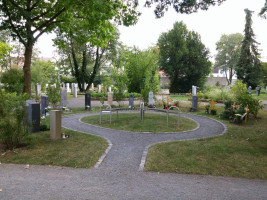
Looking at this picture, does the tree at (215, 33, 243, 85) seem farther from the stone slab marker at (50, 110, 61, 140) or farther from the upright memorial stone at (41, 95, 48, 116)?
the stone slab marker at (50, 110, 61, 140)

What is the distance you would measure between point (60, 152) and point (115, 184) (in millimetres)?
2431

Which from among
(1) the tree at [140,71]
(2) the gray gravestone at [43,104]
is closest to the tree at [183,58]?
(1) the tree at [140,71]

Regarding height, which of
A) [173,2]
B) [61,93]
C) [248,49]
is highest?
[248,49]

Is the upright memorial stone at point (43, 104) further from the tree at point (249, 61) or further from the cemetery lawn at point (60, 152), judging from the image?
the tree at point (249, 61)

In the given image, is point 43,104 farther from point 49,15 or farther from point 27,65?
point 49,15

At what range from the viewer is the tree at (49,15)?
10570 mm

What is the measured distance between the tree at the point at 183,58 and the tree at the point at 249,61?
755cm

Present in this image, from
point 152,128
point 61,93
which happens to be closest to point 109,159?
point 152,128

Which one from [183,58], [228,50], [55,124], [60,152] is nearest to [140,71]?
[55,124]

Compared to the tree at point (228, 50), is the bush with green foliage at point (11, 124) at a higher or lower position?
lower

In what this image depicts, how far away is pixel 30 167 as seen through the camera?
475 cm

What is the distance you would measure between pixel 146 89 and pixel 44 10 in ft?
27.1

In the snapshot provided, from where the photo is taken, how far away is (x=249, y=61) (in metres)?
36.5

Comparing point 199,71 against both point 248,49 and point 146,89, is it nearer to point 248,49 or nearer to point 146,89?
point 248,49
